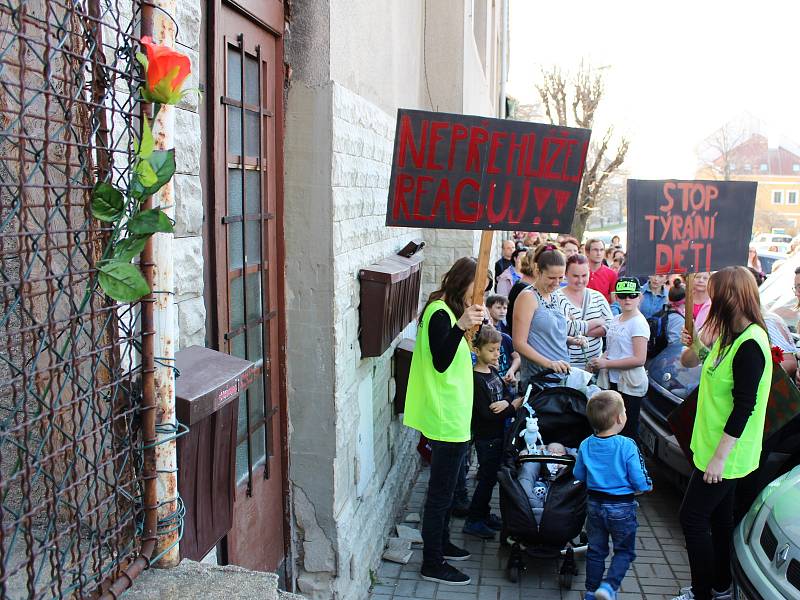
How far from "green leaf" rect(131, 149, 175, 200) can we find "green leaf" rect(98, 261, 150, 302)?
0.61 feet

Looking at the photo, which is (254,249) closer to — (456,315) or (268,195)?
(268,195)

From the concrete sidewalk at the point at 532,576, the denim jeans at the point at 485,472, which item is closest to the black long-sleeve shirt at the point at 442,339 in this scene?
the denim jeans at the point at 485,472

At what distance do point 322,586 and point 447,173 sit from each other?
243 centimetres

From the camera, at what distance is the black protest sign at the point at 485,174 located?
16.0 feet

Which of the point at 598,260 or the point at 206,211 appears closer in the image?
the point at 206,211

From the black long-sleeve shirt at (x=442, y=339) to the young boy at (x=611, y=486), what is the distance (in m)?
0.86

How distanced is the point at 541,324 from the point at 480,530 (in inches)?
62.5

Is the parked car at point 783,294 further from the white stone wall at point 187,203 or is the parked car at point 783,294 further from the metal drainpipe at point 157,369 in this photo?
the metal drainpipe at point 157,369

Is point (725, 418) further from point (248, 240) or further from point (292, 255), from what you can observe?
point (248, 240)

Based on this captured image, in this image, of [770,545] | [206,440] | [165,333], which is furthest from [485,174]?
[165,333]

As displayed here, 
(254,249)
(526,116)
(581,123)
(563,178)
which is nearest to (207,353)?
(254,249)

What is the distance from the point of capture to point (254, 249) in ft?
13.0

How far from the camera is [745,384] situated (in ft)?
14.1

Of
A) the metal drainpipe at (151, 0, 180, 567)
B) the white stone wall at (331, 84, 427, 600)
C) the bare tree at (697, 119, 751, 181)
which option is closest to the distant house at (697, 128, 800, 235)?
the bare tree at (697, 119, 751, 181)
